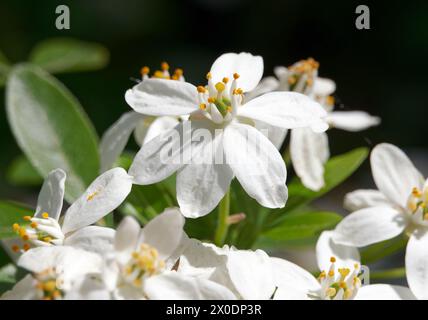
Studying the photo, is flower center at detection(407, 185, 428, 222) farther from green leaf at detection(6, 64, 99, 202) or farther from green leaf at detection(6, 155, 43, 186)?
green leaf at detection(6, 155, 43, 186)

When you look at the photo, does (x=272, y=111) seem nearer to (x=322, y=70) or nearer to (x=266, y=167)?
(x=266, y=167)

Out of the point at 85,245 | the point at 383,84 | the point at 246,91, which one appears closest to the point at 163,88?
the point at 246,91

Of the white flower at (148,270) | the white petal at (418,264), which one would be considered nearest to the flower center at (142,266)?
the white flower at (148,270)

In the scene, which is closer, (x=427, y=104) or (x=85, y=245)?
(x=85, y=245)

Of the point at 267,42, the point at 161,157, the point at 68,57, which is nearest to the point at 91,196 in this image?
the point at 161,157
